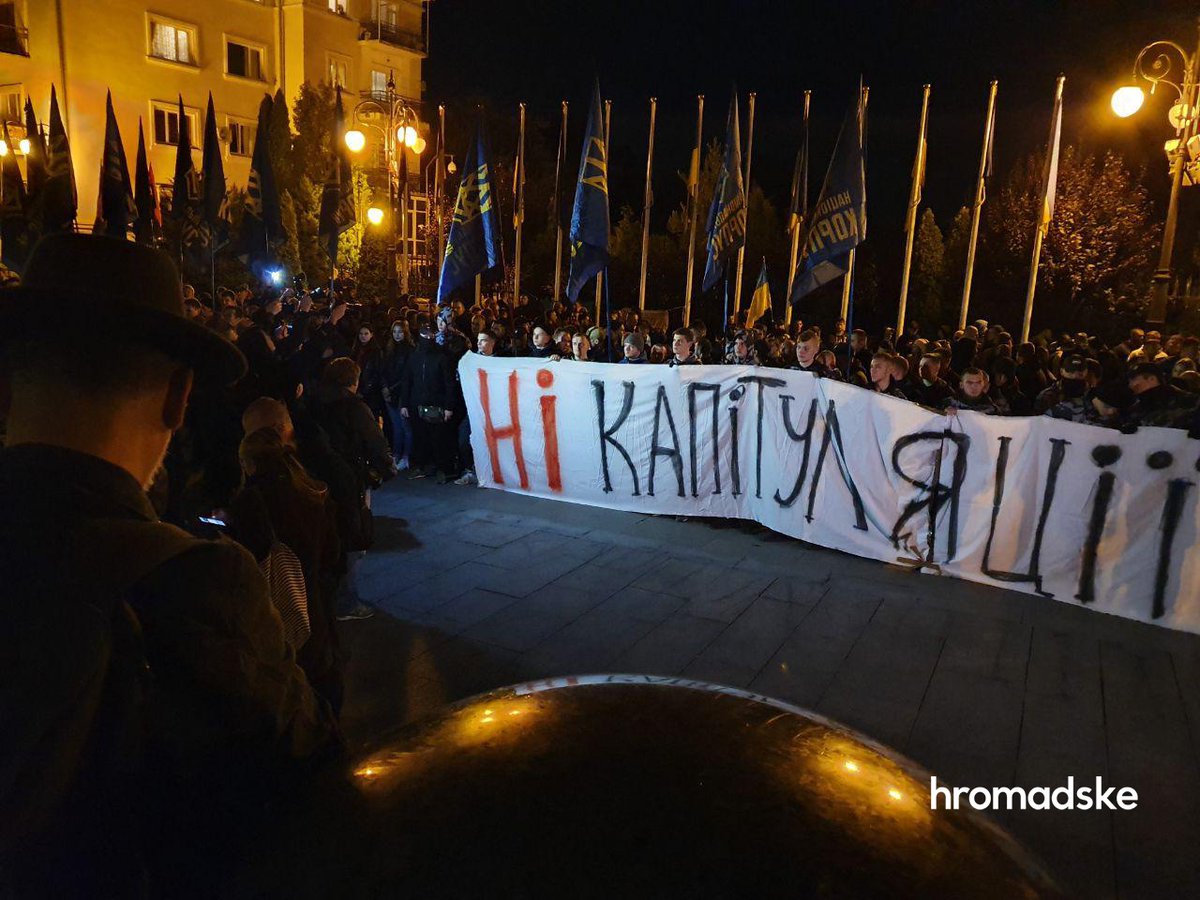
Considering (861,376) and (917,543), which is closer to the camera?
(917,543)

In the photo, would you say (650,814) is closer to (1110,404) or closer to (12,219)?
(1110,404)

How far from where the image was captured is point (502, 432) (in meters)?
9.41

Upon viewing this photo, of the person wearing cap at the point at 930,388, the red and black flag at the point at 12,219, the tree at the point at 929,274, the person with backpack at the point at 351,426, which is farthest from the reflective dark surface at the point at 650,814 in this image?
the tree at the point at 929,274

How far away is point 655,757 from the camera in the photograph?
4.11 feet

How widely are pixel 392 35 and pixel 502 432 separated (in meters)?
42.5

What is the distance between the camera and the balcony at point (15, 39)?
3369 cm

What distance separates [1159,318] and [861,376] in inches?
309

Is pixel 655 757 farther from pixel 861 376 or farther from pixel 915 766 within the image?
pixel 861 376

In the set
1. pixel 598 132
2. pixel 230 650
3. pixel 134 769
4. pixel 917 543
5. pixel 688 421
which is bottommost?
pixel 917 543

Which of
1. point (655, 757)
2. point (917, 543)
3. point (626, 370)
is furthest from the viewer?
point (626, 370)

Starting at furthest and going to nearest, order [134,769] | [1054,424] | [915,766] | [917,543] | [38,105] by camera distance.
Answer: [38,105] < [917,543] < [1054,424] < [915,766] < [134,769]

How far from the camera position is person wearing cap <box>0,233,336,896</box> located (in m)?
1.06

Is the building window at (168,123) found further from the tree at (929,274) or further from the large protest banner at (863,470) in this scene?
the large protest banner at (863,470)

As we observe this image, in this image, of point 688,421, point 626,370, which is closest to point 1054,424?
point 688,421
